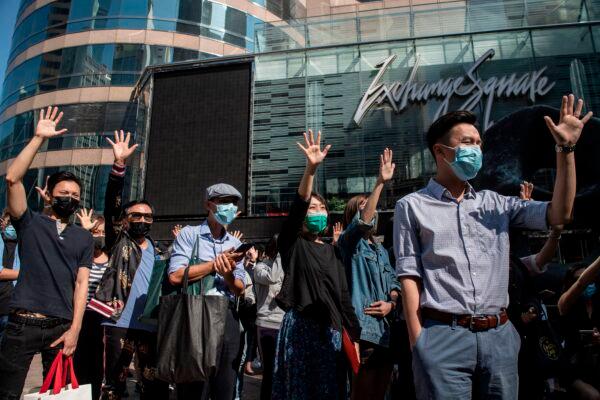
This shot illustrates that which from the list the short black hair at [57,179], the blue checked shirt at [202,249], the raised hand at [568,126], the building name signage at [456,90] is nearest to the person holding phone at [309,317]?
the blue checked shirt at [202,249]

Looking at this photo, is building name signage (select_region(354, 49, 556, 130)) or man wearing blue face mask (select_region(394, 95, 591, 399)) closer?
man wearing blue face mask (select_region(394, 95, 591, 399))

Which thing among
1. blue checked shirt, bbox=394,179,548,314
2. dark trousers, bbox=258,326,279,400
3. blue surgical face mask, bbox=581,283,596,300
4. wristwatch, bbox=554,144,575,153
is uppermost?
wristwatch, bbox=554,144,575,153

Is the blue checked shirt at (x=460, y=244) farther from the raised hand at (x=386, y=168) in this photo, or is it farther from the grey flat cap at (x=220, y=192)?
the grey flat cap at (x=220, y=192)

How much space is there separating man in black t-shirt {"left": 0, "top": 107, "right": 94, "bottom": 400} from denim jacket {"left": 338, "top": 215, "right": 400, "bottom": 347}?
198 centimetres

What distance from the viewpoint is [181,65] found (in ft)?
61.6

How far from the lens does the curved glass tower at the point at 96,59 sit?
72.4 feet

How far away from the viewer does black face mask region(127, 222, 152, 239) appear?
13.3 ft

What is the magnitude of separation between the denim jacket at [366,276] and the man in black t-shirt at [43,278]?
1.98 metres

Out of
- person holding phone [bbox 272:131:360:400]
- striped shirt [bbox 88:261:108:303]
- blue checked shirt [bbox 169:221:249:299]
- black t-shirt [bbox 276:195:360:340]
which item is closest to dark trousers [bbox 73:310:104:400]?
striped shirt [bbox 88:261:108:303]

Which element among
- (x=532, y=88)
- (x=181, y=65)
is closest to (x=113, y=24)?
(x=181, y=65)

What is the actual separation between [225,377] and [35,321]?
51.3 inches

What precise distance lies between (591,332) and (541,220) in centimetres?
183

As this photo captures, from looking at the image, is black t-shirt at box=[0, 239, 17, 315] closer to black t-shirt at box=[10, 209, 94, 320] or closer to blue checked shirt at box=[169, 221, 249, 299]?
black t-shirt at box=[10, 209, 94, 320]

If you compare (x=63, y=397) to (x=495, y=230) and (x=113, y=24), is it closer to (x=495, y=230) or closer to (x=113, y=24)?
(x=495, y=230)
